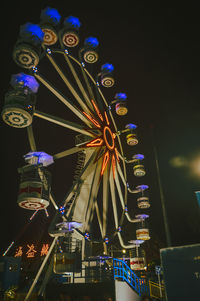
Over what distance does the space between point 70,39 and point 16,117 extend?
834 centimetres

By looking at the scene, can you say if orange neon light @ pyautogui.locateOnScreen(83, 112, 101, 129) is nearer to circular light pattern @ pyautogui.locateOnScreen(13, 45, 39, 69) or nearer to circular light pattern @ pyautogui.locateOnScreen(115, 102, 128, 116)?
circular light pattern @ pyautogui.locateOnScreen(115, 102, 128, 116)

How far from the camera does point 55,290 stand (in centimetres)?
1074

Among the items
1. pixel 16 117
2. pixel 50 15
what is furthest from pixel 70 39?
pixel 16 117

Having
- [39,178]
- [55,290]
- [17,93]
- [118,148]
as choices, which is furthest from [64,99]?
[55,290]

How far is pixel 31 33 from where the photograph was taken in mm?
11523

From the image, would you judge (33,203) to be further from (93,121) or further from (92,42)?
(92,42)

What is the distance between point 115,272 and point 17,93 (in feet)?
29.1

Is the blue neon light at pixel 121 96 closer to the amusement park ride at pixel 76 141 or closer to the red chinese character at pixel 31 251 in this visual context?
the amusement park ride at pixel 76 141

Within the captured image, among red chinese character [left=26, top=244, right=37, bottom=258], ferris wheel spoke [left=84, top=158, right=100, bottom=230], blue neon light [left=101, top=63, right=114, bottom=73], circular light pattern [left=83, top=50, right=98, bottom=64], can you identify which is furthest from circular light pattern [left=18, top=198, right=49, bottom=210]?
red chinese character [left=26, top=244, right=37, bottom=258]

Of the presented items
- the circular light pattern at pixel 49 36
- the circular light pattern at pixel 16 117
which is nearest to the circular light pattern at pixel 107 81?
the circular light pattern at pixel 49 36

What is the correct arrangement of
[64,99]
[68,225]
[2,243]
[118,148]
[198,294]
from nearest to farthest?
[198,294]
[68,225]
[64,99]
[118,148]
[2,243]

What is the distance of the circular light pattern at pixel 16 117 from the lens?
995 cm

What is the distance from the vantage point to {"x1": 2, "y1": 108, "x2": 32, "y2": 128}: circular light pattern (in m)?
9.95

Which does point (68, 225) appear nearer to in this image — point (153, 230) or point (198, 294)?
point (198, 294)
